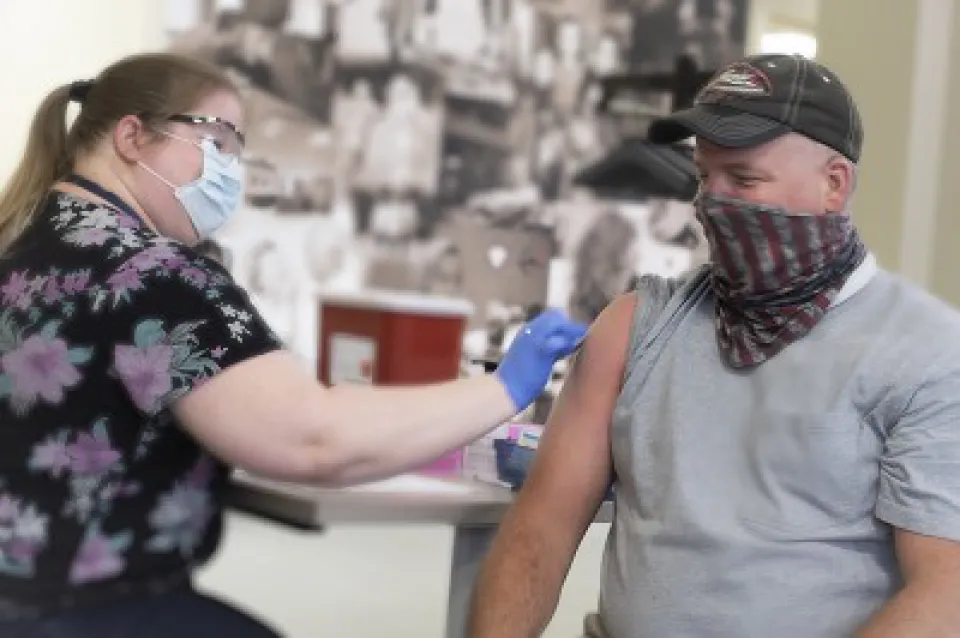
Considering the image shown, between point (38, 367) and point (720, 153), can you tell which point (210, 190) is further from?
point (720, 153)

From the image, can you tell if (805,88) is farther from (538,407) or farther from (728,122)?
(538,407)

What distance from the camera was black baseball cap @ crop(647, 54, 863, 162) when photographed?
1595 millimetres

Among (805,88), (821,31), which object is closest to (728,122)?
(805,88)

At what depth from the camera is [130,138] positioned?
1622 millimetres

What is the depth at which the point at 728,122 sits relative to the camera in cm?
161

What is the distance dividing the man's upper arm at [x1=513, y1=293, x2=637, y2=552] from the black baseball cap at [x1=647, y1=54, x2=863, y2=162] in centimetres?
29

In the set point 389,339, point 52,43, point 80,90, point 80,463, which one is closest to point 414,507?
point 80,463

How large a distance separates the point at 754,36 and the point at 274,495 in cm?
418

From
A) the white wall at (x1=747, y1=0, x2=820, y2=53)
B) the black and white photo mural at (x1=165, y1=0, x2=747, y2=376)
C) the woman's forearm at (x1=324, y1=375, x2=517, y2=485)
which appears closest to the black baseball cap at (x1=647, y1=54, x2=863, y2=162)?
the woman's forearm at (x1=324, y1=375, x2=517, y2=485)

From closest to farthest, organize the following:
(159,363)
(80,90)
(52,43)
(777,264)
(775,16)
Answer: (159,363), (777,264), (80,90), (52,43), (775,16)

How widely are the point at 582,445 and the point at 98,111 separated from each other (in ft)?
2.63

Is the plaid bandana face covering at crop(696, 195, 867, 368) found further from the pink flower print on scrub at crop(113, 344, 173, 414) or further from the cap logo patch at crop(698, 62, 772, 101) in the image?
the pink flower print on scrub at crop(113, 344, 173, 414)

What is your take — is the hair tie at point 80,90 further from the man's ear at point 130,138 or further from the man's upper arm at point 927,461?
the man's upper arm at point 927,461

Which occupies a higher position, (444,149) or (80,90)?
(80,90)
